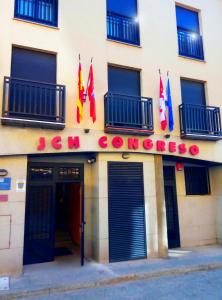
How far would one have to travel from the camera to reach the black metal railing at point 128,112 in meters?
8.74

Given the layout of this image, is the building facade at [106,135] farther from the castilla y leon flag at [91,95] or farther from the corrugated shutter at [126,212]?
the castilla y leon flag at [91,95]

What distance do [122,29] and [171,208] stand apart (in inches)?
292

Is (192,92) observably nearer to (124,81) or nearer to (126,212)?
(124,81)

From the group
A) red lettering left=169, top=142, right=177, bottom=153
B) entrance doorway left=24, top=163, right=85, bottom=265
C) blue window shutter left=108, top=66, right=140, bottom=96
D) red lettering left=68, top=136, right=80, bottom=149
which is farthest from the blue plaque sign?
red lettering left=169, top=142, right=177, bottom=153

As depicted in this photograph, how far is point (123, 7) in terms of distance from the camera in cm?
1020

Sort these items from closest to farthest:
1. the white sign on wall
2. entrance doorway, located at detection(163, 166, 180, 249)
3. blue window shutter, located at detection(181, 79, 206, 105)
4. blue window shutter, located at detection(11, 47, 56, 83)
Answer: the white sign on wall
blue window shutter, located at detection(11, 47, 56, 83)
entrance doorway, located at detection(163, 166, 180, 249)
blue window shutter, located at detection(181, 79, 206, 105)

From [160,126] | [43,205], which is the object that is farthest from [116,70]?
[43,205]

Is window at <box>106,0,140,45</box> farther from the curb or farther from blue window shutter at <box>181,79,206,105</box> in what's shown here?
the curb

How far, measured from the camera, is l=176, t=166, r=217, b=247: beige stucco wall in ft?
33.9

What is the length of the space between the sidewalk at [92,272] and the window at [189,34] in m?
8.23

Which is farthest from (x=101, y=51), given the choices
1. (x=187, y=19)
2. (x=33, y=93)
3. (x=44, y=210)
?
(x=44, y=210)

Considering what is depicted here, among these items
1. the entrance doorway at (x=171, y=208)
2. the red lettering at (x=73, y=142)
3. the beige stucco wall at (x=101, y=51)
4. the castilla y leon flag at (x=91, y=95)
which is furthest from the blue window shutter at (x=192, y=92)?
the red lettering at (x=73, y=142)

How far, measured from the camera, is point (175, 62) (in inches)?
417

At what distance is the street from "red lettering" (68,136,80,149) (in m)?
4.03
